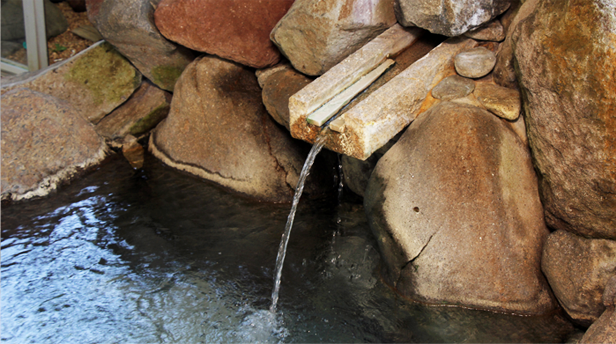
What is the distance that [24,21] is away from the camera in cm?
621

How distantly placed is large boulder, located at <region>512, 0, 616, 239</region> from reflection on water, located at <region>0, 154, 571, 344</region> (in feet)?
2.42

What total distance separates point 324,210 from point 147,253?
4.90 feet

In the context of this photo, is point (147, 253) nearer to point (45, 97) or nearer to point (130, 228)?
point (130, 228)

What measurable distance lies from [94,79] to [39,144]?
3.91 ft

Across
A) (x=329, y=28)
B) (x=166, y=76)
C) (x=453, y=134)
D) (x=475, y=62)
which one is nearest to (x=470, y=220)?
(x=453, y=134)

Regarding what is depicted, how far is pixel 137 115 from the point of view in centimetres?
541

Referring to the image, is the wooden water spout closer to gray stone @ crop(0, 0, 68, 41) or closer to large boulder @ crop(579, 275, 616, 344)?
large boulder @ crop(579, 275, 616, 344)

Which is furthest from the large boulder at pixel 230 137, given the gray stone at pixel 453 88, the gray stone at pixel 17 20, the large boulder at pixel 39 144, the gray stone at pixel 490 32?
the gray stone at pixel 17 20

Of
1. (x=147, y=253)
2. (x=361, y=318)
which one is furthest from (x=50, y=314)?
(x=361, y=318)

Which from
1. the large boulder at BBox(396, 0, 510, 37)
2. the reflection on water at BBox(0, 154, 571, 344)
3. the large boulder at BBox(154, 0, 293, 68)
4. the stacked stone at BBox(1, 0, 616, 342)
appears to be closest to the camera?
the stacked stone at BBox(1, 0, 616, 342)

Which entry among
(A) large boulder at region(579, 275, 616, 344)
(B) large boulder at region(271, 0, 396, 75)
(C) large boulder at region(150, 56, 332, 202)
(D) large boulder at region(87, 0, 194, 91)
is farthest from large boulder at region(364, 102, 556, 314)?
(D) large boulder at region(87, 0, 194, 91)

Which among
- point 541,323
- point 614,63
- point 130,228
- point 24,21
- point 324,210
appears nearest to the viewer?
point 614,63

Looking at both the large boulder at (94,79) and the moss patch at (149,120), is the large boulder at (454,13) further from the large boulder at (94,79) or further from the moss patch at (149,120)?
the large boulder at (94,79)

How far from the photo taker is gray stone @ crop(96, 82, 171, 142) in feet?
17.6
